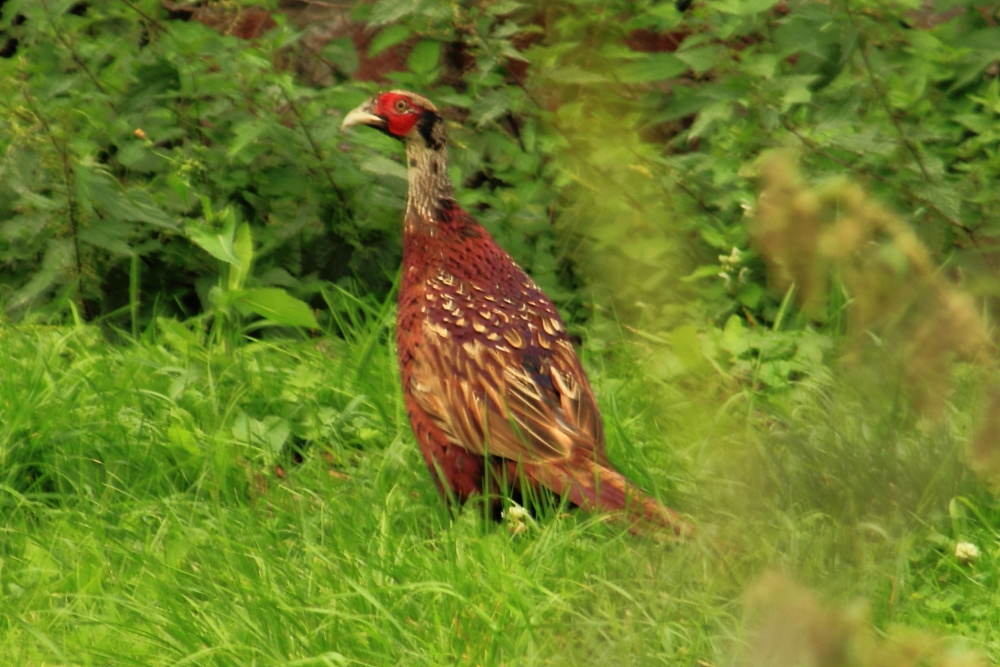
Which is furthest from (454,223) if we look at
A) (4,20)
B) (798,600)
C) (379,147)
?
(798,600)

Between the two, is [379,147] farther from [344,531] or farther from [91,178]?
[344,531]

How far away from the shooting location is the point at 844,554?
5.22ft

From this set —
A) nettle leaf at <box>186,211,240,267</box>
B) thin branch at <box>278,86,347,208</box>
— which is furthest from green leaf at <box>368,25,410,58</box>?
nettle leaf at <box>186,211,240,267</box>

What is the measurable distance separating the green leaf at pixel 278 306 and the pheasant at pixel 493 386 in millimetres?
628

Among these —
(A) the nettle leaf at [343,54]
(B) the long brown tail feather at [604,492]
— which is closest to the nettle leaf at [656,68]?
(A) the nettle leaf at [343,54]

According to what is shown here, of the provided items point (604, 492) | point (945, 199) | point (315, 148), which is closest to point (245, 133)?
point (315, 148)

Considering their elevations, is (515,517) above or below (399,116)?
below

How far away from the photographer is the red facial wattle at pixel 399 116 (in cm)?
404

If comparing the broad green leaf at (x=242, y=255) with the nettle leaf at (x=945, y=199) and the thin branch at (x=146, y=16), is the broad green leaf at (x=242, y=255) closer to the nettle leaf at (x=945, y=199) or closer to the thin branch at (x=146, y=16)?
the thin branch at (x=146, y=16)

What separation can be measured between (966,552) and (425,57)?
268 centimetres

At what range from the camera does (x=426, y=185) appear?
3.92 meters

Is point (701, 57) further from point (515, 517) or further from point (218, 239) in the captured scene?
point (515, 517)

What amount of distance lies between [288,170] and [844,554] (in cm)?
359

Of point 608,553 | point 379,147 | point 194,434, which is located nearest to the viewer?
point 608,553
